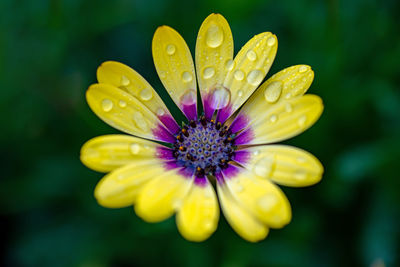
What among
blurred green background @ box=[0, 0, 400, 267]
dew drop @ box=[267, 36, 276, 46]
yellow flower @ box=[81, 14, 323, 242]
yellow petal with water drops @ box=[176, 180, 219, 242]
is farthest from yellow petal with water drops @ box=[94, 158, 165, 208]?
blurred green background @ box=[0, 0, 400, 267]

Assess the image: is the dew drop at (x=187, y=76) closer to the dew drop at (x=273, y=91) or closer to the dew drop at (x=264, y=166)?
the dew drop at (x=273, y=91)

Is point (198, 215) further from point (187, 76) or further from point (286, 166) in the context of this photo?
point (187, 76)
